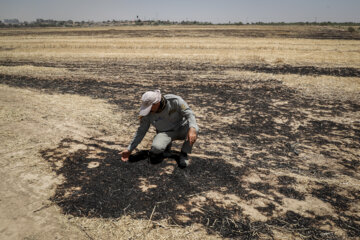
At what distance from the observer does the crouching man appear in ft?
11.7

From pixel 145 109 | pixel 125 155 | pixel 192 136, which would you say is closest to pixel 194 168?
pixel 192 136

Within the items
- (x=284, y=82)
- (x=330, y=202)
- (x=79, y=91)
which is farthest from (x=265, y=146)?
(x=79, y=91)

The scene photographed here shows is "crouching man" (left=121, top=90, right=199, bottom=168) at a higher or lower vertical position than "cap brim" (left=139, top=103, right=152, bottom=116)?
lower

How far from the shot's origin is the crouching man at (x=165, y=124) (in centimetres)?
356

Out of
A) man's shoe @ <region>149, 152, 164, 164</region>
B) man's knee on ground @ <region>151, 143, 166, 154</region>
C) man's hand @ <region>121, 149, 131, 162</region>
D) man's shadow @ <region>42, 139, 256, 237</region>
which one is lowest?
man's shadow @ <region>42, 139, 256, 237</region>

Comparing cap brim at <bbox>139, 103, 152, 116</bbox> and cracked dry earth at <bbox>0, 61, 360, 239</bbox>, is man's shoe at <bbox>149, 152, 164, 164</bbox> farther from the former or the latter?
cap brim at <bbox>139, 103, 152, 116</bbox>

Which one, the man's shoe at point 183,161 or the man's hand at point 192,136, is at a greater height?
the man's hand at point 192,136

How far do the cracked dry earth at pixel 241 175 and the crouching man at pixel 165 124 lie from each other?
0.23 m

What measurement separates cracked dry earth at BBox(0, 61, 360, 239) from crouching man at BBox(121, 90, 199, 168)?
8.9 inches

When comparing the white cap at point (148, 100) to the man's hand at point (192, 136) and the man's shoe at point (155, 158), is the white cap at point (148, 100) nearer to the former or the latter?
the man's hand at point (192, 136)

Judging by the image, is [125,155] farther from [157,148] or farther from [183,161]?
[183,161]

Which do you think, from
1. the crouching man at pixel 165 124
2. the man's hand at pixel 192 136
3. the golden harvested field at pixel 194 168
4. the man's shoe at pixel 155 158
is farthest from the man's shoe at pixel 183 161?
the man's hand at pixel 192 136

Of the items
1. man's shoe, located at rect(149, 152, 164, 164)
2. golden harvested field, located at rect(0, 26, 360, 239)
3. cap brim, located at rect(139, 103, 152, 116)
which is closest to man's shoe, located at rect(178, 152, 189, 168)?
golden harvested field, located at rect(0, 26, 360, 239)

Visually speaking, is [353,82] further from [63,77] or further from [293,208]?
[63,77]
